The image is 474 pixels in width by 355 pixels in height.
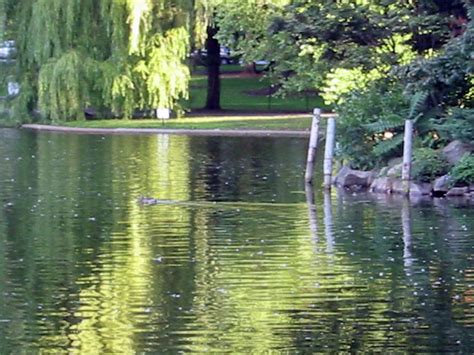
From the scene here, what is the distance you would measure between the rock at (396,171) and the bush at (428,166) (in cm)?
42

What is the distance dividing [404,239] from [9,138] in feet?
87.6

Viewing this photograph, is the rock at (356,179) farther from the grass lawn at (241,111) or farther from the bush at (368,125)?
the grass lawn at (241,111)

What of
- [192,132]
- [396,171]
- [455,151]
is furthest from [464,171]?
[192,132]

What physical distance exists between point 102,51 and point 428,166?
2488 centimetres

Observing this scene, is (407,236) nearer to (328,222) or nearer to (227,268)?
(328,222)

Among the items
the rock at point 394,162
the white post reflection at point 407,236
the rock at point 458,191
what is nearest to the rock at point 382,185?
the rock at point 394,162

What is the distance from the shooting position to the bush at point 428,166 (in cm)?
2570

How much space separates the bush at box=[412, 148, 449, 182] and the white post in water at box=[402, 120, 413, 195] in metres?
0.53

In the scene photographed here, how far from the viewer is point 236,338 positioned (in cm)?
1181

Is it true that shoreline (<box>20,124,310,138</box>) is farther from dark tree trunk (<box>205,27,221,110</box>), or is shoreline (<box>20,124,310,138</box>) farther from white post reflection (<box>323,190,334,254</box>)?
white post reflection (<box>323,190,334,254</box>)

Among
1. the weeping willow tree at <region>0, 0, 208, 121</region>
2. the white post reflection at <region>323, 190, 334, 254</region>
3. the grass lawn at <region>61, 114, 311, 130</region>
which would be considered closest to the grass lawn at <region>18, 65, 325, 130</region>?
the grass lawn at <region>61, 114, 311, 130</region>

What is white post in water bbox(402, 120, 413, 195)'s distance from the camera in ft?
80.7

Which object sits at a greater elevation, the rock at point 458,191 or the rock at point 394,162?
the rock at point 394,162

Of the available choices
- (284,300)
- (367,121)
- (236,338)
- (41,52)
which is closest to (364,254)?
(284,300)
